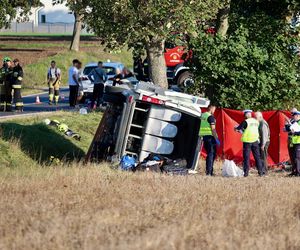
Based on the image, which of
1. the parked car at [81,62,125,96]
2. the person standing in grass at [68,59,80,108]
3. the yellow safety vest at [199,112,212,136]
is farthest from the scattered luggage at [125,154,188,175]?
the parked car at [81,62,125,96]

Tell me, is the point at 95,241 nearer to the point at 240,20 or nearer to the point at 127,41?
the point at 127,41

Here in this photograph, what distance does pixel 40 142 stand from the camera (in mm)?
22969

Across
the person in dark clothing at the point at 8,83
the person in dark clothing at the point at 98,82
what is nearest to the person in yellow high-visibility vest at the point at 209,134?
the person in dark clothing at the point at 98,82

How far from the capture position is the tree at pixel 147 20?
953 inches

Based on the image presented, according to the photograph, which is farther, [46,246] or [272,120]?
[272,120]

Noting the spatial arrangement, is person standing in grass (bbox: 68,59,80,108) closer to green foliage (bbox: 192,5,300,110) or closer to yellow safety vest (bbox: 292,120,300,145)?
green foliage (bbox: 192,5,300,110)

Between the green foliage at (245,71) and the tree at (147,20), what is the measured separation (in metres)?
0.93

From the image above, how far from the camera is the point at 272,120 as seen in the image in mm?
A: 23578

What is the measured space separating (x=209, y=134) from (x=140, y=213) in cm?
839

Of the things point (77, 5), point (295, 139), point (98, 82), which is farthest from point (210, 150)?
point (98, 82)

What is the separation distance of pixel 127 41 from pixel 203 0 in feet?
7.84

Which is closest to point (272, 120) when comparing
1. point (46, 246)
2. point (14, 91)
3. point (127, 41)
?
point (127, 41)

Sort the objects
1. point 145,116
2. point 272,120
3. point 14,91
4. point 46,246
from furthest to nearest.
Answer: point 14,91 → point 272,120 → point 145,116 → point 46,246

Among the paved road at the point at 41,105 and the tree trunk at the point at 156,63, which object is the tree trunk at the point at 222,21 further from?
the paved road at the point at 41,105
